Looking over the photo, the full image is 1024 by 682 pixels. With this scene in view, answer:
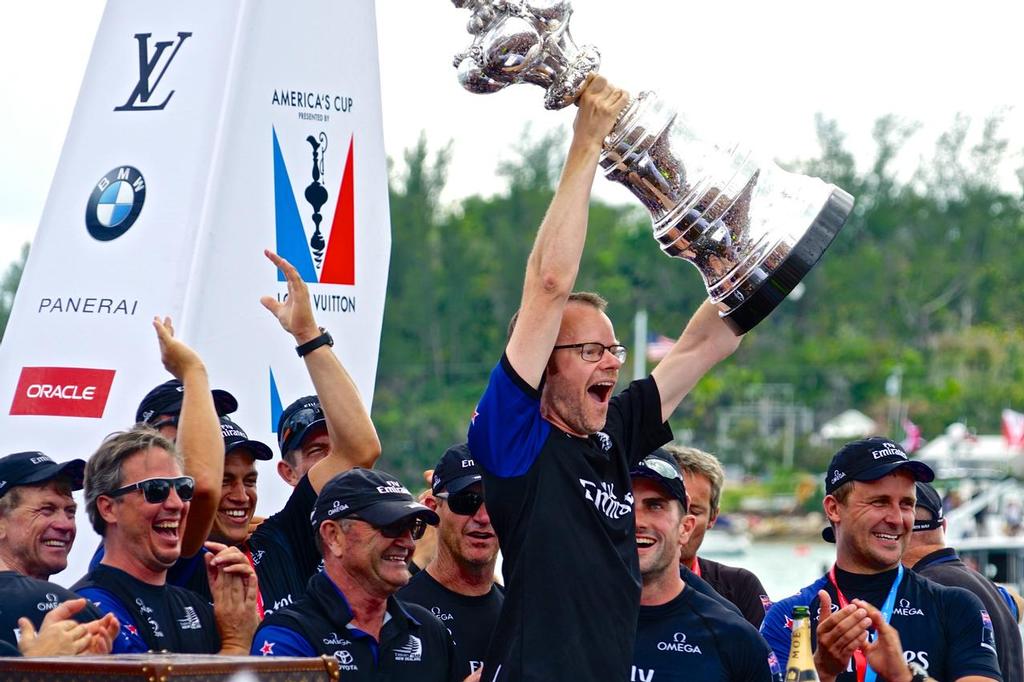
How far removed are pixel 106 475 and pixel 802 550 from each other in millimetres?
68613

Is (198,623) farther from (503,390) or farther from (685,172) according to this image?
(685,172)

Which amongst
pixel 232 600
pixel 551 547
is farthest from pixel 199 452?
pixel 551 547

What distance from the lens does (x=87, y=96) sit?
26.3 ft

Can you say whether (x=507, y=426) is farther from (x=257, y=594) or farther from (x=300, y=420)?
(x=300, y=420)

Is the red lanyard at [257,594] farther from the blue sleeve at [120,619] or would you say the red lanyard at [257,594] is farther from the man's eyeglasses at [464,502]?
the man's eyeglasses at [464,502]

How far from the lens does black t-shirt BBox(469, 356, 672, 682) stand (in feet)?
14.9

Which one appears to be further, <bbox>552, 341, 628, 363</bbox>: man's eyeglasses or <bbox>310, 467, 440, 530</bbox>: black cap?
<bbox>310, 467, 440, 530</bbox>: black cap

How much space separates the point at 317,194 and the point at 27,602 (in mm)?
3585

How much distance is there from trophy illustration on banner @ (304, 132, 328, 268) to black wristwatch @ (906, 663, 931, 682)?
369cm

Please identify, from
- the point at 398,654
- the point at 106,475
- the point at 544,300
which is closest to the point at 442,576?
the point at 398,654

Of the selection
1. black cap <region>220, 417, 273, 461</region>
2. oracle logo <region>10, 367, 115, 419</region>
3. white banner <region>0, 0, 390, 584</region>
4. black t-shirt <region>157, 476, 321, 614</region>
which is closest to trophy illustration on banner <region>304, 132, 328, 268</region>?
white banner <region>0, 0, 390, 584</region>

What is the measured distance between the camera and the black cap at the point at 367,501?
211 inches

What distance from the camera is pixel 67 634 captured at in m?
4.44

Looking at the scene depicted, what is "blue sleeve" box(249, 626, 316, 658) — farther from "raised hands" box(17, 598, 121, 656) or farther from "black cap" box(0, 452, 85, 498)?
"black cap" box(0, 452, 85, 498)
